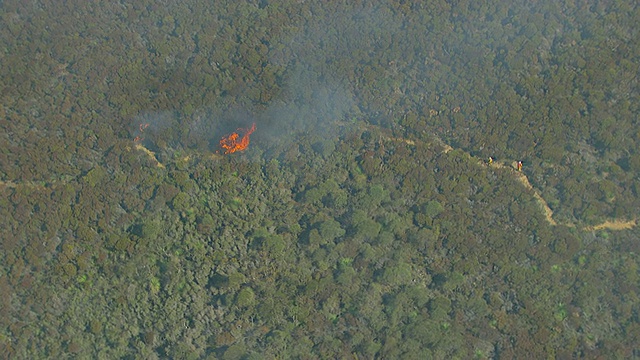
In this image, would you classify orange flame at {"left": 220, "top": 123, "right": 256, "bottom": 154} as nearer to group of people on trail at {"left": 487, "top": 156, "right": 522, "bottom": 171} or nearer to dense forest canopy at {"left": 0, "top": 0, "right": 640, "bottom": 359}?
dense forest canopy at {"left": 0, "top": 0, "right": 640, "bottom": 359}

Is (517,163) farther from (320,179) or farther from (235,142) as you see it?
(235,142)

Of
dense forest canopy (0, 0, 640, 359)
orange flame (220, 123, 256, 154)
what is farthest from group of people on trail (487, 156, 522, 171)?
orange flame (220, 123, 256, 154)

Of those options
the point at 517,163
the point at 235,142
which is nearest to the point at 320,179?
the point at 235,142

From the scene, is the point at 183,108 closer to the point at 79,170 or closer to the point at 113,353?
the point at 79,170

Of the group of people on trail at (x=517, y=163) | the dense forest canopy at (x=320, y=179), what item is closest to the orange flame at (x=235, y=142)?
the dense forest canopy at (x=320, y=179)

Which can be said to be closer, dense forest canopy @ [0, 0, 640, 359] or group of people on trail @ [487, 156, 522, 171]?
→ dense forest canopy @ [0, 0, 640, 359]
